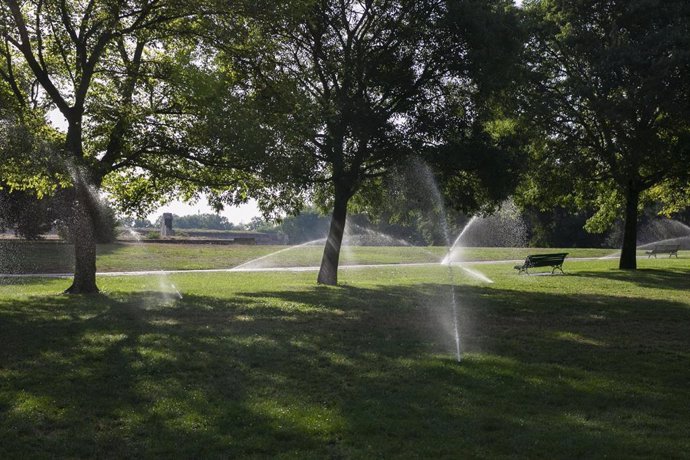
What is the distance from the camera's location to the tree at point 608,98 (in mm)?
22188

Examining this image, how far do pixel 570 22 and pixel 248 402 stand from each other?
2388 centimetres

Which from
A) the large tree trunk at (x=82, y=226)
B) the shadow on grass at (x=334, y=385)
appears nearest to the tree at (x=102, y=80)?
the large tree trunk at (x=82, y=226)

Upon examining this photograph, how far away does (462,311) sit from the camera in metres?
15.0

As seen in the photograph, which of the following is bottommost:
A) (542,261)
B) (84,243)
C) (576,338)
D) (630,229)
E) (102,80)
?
(576,338)

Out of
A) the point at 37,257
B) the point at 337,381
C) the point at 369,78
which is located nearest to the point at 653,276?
the point at 369,78

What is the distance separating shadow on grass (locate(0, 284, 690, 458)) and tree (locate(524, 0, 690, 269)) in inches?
440

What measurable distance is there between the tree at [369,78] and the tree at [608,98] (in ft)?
18.7

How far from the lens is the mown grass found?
31.3 m

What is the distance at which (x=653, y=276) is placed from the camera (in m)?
24.8

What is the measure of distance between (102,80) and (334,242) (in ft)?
30.5

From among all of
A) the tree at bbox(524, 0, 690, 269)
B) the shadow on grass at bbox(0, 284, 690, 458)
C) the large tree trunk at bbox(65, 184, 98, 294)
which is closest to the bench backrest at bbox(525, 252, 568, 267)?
the tree at bbox(524, 0, 690, 269)

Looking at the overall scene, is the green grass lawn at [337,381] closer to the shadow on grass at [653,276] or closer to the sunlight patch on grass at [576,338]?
the sunlight patch on grass at [576,338]

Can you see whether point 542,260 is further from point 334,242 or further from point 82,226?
point 82,226

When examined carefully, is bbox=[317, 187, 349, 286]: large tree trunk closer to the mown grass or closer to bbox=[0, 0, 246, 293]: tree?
bbox=[0, 0, 246, 293]: tree
